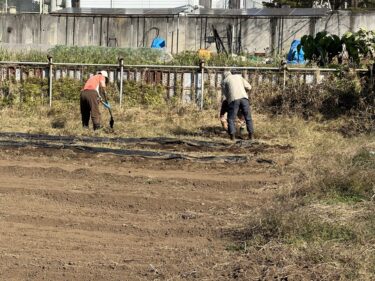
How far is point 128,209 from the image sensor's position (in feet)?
27.7

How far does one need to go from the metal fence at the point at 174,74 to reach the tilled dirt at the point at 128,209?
4878 millimetres

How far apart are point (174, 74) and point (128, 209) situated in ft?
35.0

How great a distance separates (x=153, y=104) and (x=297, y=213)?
484 inches

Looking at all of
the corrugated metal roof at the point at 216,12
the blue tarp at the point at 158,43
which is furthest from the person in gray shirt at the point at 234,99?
the corrugated metal roof at the point at 216,12

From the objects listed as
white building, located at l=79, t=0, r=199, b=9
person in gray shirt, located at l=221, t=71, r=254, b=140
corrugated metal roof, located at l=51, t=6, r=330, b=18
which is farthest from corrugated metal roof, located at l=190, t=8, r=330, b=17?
person in gray shirt, located at l=221, t=71, r=254, b=140

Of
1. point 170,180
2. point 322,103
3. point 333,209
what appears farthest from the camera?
point 322,103

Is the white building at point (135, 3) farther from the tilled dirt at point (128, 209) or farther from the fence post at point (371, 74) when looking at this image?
the tilled dirt at point (128, 209)

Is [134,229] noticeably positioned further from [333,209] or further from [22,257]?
[333,209]

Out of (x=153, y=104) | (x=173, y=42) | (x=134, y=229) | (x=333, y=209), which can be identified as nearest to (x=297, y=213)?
(x=333, y=209)

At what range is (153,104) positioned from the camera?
18719mm

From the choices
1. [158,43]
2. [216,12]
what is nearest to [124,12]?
[158,43]

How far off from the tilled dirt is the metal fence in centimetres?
488

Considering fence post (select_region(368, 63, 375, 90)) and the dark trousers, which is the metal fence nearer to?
fence post (select_region(368, 63, 375, 90))

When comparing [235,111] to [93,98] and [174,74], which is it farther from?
[174,74]
